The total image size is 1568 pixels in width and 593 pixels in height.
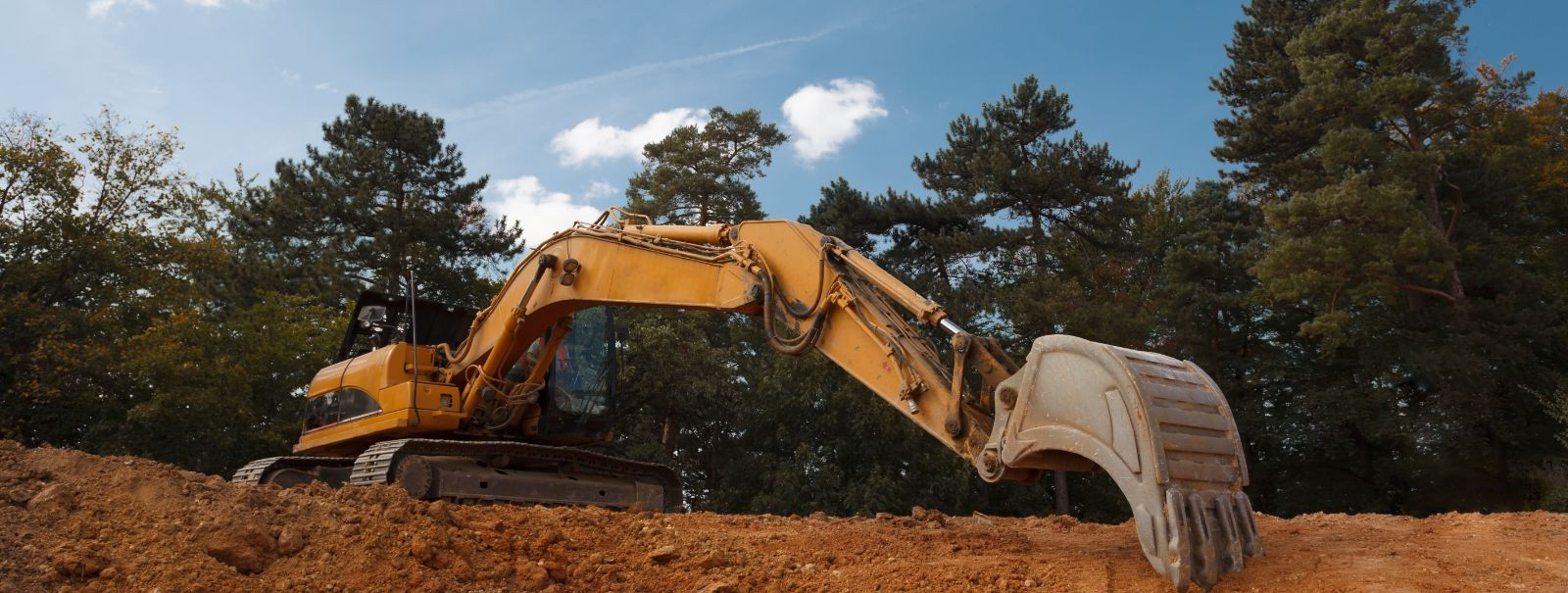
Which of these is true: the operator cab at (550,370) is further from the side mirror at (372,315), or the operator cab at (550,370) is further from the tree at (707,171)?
the tree at (707,171)

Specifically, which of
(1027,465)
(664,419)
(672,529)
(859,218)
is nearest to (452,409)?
(672,529)

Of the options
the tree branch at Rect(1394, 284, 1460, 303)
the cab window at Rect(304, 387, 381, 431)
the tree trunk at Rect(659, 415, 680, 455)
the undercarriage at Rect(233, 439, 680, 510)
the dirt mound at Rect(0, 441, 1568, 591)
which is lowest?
the dirt mound at Rect(0, 441, 1568, 591)

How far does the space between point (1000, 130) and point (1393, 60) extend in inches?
343

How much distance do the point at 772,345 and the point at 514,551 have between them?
2061 mm

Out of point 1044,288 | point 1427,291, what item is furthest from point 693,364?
point 1427,291

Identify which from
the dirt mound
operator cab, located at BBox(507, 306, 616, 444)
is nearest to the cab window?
operator cab, located at BBox(507, 306, 616, 444)

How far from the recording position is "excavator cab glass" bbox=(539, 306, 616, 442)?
9.66 meters

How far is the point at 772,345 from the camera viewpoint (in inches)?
263

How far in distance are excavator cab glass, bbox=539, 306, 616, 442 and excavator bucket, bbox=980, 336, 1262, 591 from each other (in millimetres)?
5470

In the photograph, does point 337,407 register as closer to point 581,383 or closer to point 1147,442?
point 581,383

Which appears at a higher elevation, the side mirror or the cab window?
the side mirror

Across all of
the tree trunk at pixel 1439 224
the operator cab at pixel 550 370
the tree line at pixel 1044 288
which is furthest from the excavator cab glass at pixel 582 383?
the tree trunk at pixel 1439 224

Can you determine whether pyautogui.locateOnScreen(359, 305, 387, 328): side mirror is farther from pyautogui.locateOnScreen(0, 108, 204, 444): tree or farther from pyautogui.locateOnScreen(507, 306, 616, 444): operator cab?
pyautogui.locateOnScreen(0, 108, 204, 444): tree

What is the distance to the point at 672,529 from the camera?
6.54m
